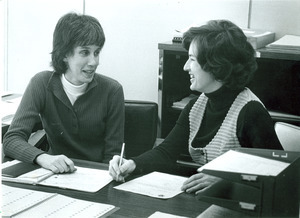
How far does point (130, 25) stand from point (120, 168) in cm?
159

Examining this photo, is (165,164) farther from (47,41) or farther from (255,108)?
(47,41)

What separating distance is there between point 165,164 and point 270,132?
0.39 metres

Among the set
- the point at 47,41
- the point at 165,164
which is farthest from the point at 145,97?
the point at 165,164

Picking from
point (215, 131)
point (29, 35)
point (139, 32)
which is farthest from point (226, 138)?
point (29, 35)

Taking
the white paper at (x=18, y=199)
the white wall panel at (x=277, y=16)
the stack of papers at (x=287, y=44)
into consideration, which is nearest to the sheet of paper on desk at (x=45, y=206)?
the white paper at (x=18, y=199)

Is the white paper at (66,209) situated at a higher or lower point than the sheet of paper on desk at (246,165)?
lower

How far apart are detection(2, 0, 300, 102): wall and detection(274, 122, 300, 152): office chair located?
2.95 feet

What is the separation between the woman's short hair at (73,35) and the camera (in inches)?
81.4

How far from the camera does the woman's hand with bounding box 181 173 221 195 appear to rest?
146 cm

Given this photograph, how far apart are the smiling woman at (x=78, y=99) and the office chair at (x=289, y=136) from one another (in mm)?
691

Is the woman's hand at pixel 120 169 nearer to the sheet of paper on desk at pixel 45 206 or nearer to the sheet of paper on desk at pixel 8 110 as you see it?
the sheet of paper on desk at pixel 45 206

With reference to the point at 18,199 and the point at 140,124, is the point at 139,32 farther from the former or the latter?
the point at 18,199

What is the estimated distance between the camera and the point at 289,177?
1182 mm

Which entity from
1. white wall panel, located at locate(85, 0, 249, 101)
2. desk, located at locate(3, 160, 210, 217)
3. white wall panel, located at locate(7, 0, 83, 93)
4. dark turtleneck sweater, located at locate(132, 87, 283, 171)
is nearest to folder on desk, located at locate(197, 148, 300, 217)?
desk, located at locate(3, 160, 210, 217)
